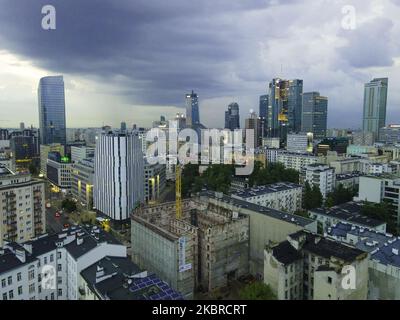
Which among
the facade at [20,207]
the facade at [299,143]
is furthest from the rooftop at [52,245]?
the facade at [299,143]

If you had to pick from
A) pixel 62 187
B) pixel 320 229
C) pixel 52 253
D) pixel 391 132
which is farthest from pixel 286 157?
pixel 391 132

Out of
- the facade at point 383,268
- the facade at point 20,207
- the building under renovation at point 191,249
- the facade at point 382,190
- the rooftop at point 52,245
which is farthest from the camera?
the facade at point 382,190

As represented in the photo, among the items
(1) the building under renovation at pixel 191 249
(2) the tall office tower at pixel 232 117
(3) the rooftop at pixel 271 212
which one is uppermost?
(2) the tall office tower at pixel 232 117

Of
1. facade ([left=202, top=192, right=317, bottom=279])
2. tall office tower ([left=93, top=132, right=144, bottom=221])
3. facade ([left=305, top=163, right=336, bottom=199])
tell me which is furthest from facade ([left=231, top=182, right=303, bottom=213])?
tall office tower ([left=93, top=132, right=144, bottom=221])

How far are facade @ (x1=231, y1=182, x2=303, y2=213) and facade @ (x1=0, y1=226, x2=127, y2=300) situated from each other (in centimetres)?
1347

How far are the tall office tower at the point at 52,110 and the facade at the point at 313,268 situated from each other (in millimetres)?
85631

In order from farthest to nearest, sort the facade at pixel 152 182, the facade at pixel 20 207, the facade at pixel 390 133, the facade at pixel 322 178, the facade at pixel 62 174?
the facade at pixel 390 133 → the facade at pixel 62 174 → the facade at pixel 152 182 → the facade at pixel 322 178 → the facade at pixel 20 207

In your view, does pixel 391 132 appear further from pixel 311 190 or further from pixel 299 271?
pixel 299 271

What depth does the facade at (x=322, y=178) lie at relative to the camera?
31938mm

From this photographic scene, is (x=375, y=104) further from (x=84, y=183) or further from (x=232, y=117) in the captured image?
(x=84, y=183)

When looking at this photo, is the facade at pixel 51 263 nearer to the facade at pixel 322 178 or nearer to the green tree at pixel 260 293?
the green tree at pixel 260 293

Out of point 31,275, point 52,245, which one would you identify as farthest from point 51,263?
point 31,275

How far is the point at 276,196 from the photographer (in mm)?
27406

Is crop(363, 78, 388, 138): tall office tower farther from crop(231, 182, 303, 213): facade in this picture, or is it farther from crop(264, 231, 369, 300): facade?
crop(264, 231, 369, 300): facade
